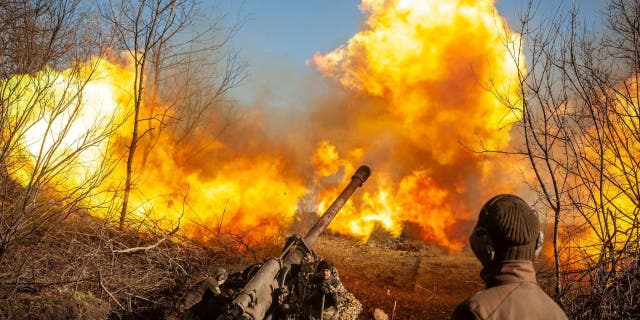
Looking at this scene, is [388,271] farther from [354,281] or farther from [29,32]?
[29,32]

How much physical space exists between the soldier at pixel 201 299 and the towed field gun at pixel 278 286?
0.22 m

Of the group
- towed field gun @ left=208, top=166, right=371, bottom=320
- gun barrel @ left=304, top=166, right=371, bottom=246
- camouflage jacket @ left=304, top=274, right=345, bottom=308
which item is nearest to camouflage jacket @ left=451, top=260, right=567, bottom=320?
towed field gun @ left=208, top=166, right=371, bottom=320

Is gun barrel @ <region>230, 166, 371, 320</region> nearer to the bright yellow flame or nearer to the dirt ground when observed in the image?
the dirt ground

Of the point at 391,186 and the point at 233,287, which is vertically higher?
the point at 391,186

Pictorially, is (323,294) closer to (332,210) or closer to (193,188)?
(332,210)

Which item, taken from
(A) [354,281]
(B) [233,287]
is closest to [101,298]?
(B) [233,287]

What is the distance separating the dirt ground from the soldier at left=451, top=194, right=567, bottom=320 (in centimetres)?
548

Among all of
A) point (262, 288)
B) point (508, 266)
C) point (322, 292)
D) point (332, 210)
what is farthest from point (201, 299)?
point (508, 266)

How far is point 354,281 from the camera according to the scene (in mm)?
12023

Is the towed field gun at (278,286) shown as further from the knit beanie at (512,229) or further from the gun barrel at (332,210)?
the knit beanie at (512,229)

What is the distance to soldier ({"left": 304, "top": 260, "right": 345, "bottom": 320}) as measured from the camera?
25.1 ft

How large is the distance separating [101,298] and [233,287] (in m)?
2.37

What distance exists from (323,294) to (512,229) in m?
6.18

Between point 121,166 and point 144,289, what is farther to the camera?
point 121,166
